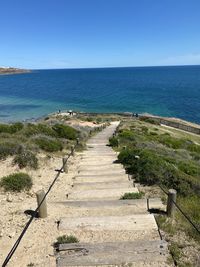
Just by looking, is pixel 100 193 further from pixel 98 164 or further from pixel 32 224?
pixel 98 164

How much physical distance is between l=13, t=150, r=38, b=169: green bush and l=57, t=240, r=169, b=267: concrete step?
612cm

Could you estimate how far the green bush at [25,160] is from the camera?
11.7 m

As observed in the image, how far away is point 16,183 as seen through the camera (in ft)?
31.7

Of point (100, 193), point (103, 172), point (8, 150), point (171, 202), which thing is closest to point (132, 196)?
point (100, 193)

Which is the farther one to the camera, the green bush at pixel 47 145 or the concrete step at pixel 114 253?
the green bush at pixel 47 145

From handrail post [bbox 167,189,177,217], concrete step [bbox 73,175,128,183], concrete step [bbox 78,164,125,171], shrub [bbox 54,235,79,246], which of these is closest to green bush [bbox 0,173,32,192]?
concrete step [bbox 73,175,128,183]

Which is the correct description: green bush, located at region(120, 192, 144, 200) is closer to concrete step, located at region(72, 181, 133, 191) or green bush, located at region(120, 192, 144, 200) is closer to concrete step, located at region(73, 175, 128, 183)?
concrete step, located at region(72, 181, 133, 191)

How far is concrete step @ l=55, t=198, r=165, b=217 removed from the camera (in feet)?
25.3

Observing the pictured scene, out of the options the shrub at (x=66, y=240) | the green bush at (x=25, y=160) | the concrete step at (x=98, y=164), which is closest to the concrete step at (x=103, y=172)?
the concrete step at (x=98, y=164)

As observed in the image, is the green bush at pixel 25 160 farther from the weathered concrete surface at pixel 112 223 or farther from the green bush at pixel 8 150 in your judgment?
the weathered concrete surface at pixel 112 223

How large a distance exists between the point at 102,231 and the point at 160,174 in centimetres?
409

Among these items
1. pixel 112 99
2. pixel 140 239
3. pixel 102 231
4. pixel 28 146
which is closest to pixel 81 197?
pixel 102 231

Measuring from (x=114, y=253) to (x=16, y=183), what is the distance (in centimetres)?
501

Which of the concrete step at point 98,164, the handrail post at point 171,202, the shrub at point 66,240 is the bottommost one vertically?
the concrete step at point 98,164
